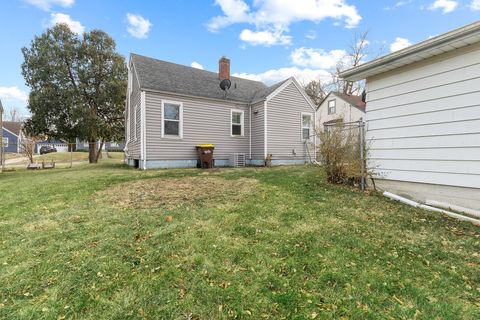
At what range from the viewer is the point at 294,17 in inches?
615

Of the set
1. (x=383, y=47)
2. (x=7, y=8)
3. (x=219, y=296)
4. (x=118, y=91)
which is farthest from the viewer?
(x=383, y=47)

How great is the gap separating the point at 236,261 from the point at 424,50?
510 centimetres

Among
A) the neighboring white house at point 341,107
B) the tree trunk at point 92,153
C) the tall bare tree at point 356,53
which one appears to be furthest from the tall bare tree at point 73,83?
the tall bare tree at point 356,53

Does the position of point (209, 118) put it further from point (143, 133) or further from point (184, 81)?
point (143, 133)

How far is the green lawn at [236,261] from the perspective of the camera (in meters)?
2.15

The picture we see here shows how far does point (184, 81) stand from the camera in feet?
40.2

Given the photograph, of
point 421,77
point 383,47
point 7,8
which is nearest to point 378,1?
A: point 421,77

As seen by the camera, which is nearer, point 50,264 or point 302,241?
point 50,264

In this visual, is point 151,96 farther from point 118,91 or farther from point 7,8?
point 118,91

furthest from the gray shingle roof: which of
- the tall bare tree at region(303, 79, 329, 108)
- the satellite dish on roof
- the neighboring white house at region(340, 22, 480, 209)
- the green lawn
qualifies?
the tall bare tree at region(303, 79, 329, 108)

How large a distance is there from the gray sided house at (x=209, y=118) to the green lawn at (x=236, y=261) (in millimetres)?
6195

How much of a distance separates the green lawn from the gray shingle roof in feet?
23.7

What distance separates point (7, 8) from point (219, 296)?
14.4 m

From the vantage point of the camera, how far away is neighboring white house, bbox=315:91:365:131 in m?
24.4
